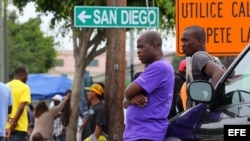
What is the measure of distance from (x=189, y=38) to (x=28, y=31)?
54312 millimetres

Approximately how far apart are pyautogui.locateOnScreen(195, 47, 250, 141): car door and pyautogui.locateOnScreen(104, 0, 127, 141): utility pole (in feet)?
24.4

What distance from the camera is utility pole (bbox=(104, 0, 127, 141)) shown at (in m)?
13.8

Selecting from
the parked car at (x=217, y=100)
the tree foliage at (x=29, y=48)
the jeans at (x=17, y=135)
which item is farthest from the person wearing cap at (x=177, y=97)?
the tree foliage at (x=29, y=48)

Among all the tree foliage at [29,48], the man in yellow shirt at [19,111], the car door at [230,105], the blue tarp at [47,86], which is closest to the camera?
the car door at [230,105]

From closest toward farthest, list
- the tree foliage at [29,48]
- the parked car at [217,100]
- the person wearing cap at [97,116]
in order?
the parked car at [217,100]
the person wearing cap at [97,116]
the tree foliage at [29,48]

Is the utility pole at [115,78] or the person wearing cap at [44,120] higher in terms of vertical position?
the utility pole at [115,78]

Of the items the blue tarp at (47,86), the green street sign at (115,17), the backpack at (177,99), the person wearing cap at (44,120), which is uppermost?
the green street sign at (115,17)

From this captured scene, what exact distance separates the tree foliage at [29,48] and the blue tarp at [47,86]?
22116 mm

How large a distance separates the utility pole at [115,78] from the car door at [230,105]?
7429mm

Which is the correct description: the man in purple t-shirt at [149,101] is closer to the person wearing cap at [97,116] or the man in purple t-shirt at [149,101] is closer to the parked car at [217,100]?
the parked car at [217,100]

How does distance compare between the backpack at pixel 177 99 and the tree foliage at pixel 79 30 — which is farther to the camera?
the tree foliage at pixel 79 30

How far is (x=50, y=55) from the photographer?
6062 cm

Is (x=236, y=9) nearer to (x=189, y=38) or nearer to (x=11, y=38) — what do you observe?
(x=189, y=38)

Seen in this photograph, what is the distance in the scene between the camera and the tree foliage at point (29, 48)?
59.5 metres
